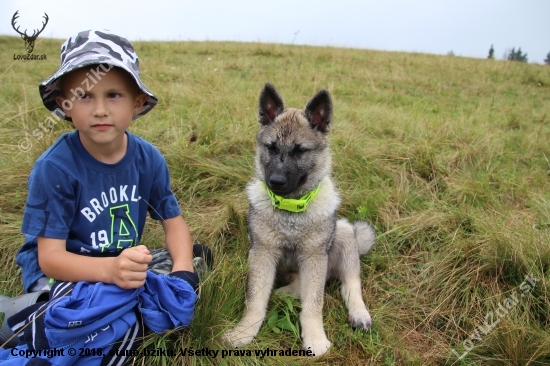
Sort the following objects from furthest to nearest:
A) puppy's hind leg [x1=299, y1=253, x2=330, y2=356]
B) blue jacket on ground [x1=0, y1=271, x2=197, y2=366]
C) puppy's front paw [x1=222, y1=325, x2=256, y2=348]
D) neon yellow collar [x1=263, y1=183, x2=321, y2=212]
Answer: neon yellow collar [x1=263, y1=183, x2=321, y2=212] < puppy's hind leg [x1=299, y1=253, x2=330, y2=356] < puppy's front paw [x1=222, y1=325, x2=256, y2=348] < blue jacket on ground [x1=0, y1=271, x2=197, y2=366]

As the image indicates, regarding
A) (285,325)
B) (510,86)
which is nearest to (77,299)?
(285,325)

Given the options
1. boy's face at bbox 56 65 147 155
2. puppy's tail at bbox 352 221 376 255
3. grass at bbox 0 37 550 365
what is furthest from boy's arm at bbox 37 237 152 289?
puppy's tail at bbox 352 221 376 255

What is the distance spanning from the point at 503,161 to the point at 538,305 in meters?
2.67

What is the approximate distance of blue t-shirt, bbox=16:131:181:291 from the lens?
5.83 feet

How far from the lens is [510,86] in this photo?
955 cm

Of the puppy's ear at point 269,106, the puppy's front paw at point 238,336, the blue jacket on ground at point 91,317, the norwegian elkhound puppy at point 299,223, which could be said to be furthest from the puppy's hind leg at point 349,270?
the blue jacket on ground at point 91,317

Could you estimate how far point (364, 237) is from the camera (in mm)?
2838

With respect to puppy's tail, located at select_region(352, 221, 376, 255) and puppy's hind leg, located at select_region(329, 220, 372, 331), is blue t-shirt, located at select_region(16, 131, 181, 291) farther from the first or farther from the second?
puppy's tail, located at select_region(352, 221, 376, 255)

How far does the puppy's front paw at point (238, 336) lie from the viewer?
2044 mm

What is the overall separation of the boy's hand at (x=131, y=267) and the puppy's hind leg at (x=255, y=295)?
2.16ft

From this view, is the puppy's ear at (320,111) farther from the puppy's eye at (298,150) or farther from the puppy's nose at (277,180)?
the puppy's nose at (277,180)

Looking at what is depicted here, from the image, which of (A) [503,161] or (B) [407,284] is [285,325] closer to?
(B) [407,284]

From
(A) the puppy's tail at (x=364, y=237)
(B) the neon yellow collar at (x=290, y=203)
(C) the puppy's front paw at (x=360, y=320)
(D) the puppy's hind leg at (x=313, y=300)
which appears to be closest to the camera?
(D) the puppy's hind leg at (x=313, y=300)

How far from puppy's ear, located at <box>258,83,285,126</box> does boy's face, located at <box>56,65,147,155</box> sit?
959mm
